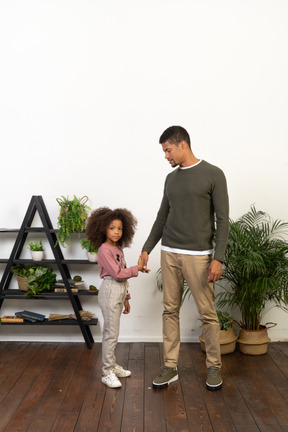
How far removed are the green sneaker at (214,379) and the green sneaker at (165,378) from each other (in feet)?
0.74

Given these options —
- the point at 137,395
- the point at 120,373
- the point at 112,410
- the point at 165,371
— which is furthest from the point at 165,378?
the point at 112,410

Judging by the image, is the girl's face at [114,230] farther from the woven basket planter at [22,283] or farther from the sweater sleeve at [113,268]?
the woven basket planter at [22,283]

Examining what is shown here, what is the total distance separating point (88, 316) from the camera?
402 cm

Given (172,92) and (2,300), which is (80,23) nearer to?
(172,92)

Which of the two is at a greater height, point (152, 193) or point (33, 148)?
point (33, 148)

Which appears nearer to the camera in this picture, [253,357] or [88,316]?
[253,357]

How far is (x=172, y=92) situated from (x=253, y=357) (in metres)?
2.22

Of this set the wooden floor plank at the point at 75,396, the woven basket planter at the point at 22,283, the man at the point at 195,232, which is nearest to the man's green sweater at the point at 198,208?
the man at the point at 195,232

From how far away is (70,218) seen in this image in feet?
12.7

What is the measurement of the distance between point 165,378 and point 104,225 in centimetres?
106

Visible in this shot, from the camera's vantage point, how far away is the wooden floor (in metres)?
2.64

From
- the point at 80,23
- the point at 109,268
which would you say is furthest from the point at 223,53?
the point at 109,268

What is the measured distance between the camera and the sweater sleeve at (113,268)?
3.09 meters

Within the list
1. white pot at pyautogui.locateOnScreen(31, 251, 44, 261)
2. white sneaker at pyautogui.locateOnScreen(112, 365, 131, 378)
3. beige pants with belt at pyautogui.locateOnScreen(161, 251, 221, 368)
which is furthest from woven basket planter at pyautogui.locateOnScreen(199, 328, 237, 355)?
white pot at pyautogui.locateOnScreen(31, 251, 44, 261)
